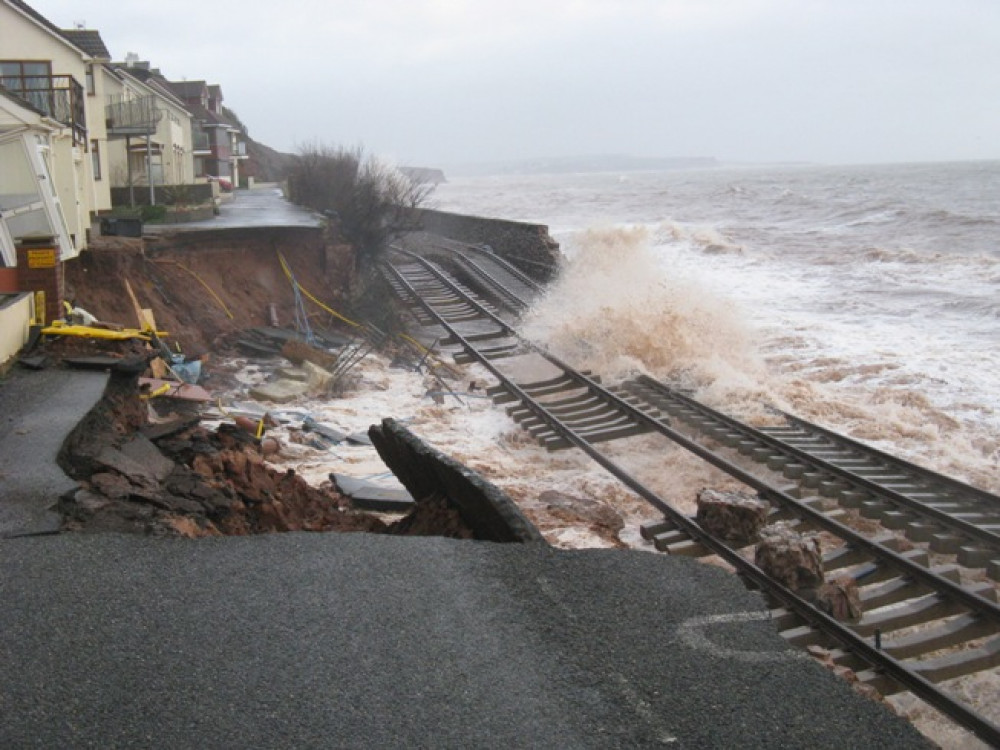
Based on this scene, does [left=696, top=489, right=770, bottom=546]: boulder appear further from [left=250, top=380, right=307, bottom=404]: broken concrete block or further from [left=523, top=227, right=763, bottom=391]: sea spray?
[left=250, top=380, right=307, bottom=404]: broken concrete block

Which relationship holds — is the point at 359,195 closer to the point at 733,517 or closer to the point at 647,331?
the point at 647,331

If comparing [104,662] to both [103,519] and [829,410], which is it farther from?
[829,410]

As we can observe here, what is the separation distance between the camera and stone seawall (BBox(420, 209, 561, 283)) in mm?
30266

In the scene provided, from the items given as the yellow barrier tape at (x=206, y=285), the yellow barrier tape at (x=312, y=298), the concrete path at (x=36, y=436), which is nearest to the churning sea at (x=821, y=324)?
the yellow barrier tape at (x=312, y=298)

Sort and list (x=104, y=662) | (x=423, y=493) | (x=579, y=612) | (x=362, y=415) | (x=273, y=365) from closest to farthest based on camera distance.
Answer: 1. (x=104, y=662)
2. (x=579, y=612)
3. (x=423, y=493)
4. (x=362, y=415)
5. (x=273, y=365)

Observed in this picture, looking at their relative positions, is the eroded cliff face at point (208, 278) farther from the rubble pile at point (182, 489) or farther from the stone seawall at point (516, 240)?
the rubble pile at point (182, 489)

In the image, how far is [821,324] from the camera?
2628 centimetres

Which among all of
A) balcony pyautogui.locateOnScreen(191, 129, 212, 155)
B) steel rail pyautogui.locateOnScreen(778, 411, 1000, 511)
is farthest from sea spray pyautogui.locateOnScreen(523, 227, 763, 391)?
balcony pyautogui.locateOnScreen(191, 129, 212, 155)

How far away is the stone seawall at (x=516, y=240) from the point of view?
99.3ft

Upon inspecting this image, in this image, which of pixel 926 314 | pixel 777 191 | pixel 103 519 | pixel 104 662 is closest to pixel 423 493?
pixel 103 519

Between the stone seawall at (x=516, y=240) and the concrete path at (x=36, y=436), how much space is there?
63.4 feet

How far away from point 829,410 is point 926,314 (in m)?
12.3

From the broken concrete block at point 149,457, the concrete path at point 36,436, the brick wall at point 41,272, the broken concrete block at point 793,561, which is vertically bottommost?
the broken concrete block at point 793,561

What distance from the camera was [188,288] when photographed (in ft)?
66.9
